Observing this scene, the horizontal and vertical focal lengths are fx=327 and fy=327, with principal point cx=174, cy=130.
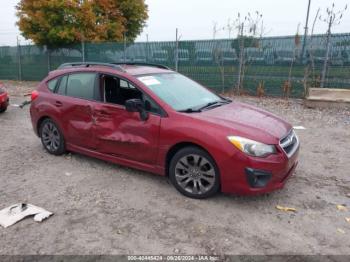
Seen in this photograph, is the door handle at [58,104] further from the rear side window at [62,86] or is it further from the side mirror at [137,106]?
the side mirror at [137,106]

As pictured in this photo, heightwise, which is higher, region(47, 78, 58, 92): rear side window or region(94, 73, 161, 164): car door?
region(47, 78, 58, 92): rear side window

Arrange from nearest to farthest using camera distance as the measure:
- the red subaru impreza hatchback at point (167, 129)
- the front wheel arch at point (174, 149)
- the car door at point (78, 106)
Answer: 1. the red subaru impreza hatchback at point (167, 129)
2. the front wheel arch at point (174, 149)
3. the car door at point (78, 106)

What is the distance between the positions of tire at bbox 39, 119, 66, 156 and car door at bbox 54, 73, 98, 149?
0.22m

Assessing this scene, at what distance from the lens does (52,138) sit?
215 inches

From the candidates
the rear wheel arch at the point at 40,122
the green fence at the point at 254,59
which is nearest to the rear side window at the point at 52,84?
the rear wheel arch at the point at 40,122

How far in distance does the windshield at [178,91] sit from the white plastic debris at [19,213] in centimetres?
193

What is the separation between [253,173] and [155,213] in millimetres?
1161

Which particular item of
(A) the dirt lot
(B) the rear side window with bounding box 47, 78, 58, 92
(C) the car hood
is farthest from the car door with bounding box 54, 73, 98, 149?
(C) the car hood

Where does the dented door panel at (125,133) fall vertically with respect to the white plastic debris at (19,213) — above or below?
above

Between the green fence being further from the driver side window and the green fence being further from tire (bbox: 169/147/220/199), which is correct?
tire (bbox: 169/147/220/199)

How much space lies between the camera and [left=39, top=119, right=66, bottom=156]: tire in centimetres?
533

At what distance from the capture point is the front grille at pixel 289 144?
3702 mm

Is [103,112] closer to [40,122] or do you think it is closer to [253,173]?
[40,122]

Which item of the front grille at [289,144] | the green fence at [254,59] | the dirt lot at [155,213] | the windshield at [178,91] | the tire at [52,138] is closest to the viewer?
the dirt lot at [155,213]
